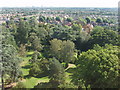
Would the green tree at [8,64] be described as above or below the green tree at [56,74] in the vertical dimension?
above

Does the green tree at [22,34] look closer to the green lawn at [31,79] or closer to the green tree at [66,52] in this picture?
the green lawn at [31,79]

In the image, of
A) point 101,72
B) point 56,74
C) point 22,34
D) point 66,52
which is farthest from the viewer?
point 22,34

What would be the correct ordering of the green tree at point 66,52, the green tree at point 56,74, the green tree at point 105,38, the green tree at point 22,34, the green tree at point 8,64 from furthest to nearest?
1. the green tree at point 22,34
2. the green tree at point 105,38
3. the green tree at point 66,52
4. the green tree at point 56,74
5. the green tree at point 8,64

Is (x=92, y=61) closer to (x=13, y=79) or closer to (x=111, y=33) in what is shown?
(x=13, y=79)

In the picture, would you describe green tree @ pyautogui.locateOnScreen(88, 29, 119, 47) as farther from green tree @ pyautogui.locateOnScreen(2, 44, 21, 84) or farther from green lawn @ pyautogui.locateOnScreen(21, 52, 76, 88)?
green tree @ pyautogui.locateOnScreen(2, 44, 21, 84)

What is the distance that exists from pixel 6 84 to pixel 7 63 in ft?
12.1

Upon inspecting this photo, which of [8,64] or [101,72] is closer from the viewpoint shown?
[101,72]

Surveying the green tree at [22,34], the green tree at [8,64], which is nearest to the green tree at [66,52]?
the green tree at [8,64]

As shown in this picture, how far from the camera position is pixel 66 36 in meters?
27.1

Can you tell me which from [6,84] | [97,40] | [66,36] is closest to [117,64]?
[6,84]

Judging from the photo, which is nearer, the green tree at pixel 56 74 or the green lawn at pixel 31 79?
the green tree at pixel 56 74

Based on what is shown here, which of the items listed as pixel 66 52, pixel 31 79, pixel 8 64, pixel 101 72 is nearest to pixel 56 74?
pixel 31 79

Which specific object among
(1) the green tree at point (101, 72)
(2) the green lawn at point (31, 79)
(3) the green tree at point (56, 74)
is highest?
(1) the green tree at point (101, 72)

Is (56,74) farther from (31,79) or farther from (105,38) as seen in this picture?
(105,38)
